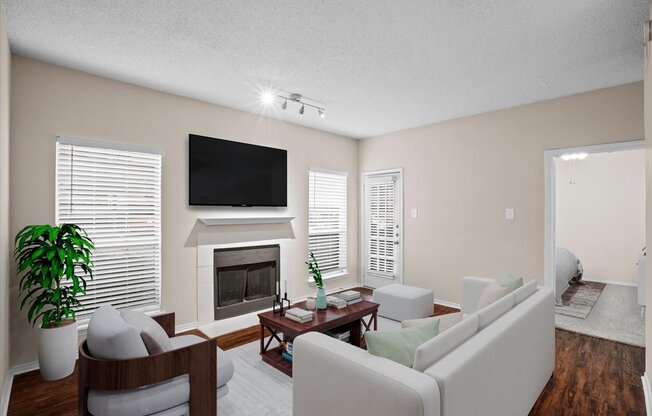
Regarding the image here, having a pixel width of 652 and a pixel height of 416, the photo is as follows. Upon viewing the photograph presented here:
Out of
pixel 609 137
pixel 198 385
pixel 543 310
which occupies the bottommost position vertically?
pixel 198 385

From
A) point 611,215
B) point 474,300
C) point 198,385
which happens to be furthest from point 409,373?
point 611,215

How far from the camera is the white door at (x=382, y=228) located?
5.45m

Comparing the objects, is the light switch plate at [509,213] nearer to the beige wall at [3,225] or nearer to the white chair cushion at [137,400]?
the white chair cushion at [137,400]

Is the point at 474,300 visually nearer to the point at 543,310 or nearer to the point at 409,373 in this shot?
the point at 543,310

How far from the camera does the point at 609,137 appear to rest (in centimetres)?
352

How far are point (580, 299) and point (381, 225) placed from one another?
309cm

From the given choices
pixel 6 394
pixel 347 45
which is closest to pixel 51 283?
pixel 6 394

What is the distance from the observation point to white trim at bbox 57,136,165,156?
3.02 m

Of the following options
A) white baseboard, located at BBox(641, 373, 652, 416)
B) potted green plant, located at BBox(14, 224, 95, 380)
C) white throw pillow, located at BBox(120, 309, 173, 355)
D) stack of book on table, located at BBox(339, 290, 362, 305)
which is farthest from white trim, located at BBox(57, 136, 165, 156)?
white baseboard, located at BBox(641, 373, 652, 416)

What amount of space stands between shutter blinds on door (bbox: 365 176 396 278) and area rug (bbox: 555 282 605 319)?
2.39 m

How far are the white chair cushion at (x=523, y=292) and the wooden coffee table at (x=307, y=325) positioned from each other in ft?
4.29

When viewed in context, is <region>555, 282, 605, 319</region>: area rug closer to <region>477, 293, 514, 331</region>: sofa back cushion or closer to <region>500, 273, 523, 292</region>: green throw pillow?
<region>500, 273, 523, 292</region>: green throw pillow

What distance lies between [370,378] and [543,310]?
174 centimetres

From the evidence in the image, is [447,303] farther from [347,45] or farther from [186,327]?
[347,45]
